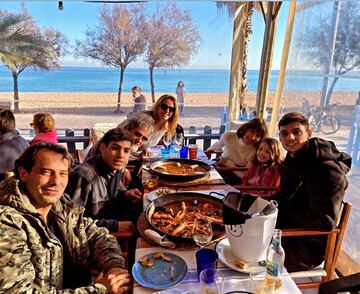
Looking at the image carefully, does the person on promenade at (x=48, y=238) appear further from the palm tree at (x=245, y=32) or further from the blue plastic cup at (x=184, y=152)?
the palm tree at (x=245, y=32)

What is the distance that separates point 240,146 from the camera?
3.16 meters

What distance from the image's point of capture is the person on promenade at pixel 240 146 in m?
2.95

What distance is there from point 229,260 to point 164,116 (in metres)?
2.23

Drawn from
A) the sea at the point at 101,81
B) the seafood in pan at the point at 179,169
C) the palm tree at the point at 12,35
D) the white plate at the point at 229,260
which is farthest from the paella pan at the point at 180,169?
the sea at the point at 101,81

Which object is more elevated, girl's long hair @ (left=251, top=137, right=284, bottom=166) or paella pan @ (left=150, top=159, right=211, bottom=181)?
girl's long hair @ (left=251, top=137, right=284, bottom=166)

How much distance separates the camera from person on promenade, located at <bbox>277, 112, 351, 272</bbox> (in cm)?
155

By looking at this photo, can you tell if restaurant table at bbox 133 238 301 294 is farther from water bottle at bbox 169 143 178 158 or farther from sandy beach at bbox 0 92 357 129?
sandy beach at bbox 0 92 357 129

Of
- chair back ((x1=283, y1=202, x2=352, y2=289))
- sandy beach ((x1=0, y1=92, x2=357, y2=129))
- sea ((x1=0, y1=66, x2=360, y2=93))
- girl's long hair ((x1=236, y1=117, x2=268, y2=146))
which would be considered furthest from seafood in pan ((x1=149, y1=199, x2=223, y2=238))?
sea ((x1=0, y1=66, x2=360, y2=93))

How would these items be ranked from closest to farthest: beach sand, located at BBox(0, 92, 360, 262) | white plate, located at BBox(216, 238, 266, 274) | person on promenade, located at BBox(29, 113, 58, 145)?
1. white plate, located at BBox(216, 238, 266, 274)
2. beach sand, located at BBox(0, 92, 360, 262)
3. person on promenade, located at BBox(29, 113, 58, 145)

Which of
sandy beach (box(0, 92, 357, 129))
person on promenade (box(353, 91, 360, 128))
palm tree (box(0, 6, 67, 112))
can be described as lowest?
sandy beach (box(0, 92, 357, 129))

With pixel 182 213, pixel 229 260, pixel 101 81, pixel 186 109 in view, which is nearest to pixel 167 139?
pixel 182 213

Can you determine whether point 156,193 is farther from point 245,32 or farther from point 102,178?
point 245,32

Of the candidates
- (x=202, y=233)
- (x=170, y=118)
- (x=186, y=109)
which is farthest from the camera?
(x=186, y=109)

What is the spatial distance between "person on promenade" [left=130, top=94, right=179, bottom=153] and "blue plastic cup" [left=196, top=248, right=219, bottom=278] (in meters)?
2.15
